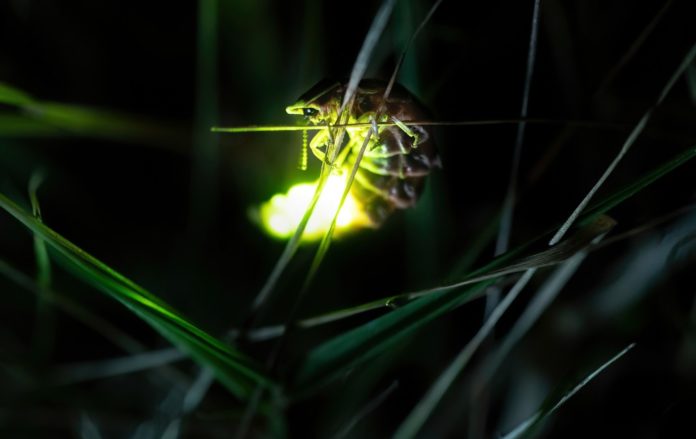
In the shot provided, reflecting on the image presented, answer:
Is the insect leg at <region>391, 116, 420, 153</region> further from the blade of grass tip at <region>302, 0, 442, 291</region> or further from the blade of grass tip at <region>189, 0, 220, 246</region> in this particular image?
the blade of grass tip at <region>189, 0, 220, 246</region>

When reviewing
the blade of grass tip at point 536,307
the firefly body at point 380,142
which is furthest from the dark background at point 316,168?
the firefly body at point 380,142


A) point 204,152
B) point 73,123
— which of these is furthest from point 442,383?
point 73,123

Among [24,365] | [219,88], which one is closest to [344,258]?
[219,88]

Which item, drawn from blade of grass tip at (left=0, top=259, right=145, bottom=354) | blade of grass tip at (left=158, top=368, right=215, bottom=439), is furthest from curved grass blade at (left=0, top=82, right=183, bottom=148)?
blade of grass tip at (left=158, top=368, right=215, bottom=439)

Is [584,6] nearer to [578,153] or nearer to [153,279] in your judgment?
[578,153]

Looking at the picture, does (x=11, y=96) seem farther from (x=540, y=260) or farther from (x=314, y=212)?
(x=540, y=260)

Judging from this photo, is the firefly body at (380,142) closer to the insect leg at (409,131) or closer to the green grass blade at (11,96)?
the insect leg at (409,131)
